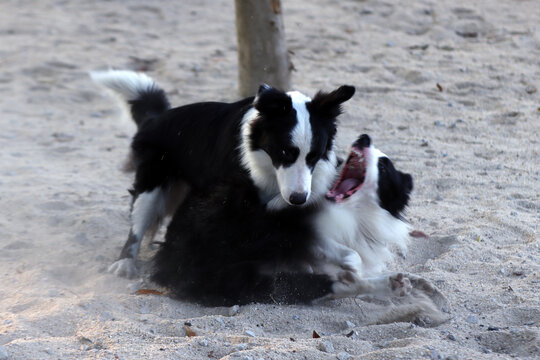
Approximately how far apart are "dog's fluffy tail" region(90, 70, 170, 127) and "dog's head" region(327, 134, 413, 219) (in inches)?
63.1

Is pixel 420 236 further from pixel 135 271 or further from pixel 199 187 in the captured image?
pixel 135 271

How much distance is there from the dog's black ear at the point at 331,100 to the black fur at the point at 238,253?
60 centimetres

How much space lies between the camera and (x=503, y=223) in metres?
4.69

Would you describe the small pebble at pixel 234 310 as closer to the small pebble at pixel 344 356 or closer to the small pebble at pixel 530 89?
the small pebble at pixel 344 356

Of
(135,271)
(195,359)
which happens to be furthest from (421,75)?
(195,359)

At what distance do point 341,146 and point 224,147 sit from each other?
1898mm

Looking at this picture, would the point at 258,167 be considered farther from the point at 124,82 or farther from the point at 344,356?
the point at 124,82

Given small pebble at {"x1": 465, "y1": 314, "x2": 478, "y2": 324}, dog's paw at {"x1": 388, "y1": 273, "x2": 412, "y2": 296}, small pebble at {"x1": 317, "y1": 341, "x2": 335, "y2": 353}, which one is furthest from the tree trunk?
small pebble at {"x1": 317, "y1": 341, "x2": 335, "y2": 353}

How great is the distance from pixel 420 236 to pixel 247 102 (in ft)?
4.83

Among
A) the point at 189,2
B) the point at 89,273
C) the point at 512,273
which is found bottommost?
the point at 89,273

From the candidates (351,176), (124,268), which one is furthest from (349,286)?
(124,268)

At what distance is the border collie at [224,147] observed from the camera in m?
3.95

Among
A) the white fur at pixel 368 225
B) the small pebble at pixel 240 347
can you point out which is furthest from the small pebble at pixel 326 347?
the white fur at pixel 368 225

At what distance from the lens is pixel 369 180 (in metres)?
4.38
